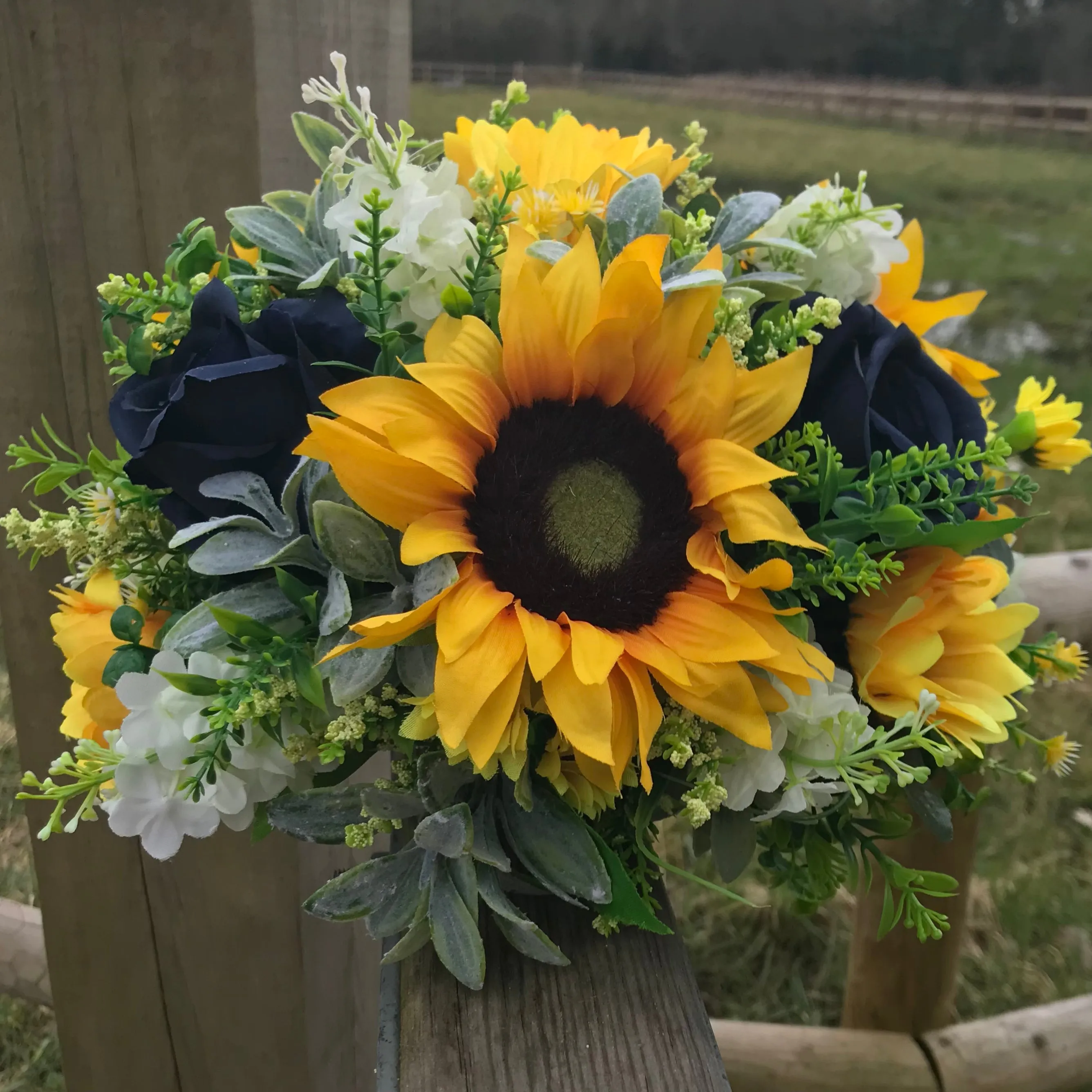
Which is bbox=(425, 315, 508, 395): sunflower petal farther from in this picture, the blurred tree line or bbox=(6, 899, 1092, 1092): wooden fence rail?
the blurred tree line

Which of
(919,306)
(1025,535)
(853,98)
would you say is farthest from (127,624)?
(853,98)

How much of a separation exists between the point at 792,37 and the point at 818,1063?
5.83ft

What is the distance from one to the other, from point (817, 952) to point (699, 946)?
0.20 m

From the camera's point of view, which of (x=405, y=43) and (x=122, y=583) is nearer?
(x=122, y=583)

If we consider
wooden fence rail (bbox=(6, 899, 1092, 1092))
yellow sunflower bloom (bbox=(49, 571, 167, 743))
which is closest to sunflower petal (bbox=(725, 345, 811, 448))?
yellow sunflower bloom (bbox=(49, 571, 167, 743))

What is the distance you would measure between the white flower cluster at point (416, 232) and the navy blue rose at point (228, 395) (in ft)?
0.10

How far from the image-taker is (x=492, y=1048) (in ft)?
1.32

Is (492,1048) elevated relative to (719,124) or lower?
lower

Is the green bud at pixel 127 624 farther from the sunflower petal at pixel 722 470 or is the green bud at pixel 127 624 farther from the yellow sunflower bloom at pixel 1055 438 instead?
the yellow sunflower bloom at pixel 1055 438

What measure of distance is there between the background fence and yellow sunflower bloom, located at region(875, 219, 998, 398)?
1.11 meters

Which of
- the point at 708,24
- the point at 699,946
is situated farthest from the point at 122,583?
the point at 708,24

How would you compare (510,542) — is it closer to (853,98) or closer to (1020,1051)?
(1020,1051)

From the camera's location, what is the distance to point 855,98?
71.3 inches

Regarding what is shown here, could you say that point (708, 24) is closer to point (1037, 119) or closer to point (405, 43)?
point (1037, 119)
